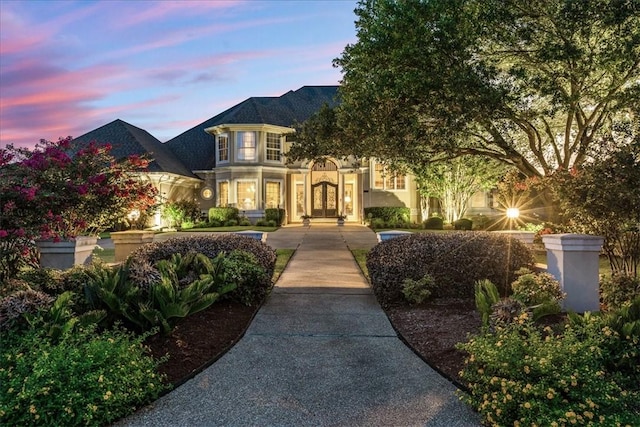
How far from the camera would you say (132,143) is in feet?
83.7

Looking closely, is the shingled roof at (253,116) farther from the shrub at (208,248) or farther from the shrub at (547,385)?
the shrub at (547,385)

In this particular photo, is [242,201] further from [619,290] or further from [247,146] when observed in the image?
[619,290]

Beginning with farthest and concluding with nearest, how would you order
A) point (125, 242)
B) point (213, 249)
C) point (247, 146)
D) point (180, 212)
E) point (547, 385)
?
point (247, 146) → point (180, 212) → point (125, 242) → point (213, 249) → point (547, 385)

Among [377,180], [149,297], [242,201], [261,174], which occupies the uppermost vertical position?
[261,174]

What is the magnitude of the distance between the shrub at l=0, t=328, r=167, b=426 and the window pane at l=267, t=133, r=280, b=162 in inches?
972

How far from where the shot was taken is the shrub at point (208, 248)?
24.7ft

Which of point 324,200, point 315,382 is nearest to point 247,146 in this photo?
point 324,200

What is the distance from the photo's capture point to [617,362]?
397 cm

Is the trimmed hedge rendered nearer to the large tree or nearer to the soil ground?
the soil ground

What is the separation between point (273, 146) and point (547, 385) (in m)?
26.1

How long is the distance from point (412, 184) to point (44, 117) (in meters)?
20.0

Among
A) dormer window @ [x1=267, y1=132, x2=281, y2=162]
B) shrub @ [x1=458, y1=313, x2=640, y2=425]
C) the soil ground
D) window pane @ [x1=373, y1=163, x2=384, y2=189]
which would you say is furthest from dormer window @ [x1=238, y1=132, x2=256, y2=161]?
shrub @ [x1=458, y1=313, x2=640, y2=425]

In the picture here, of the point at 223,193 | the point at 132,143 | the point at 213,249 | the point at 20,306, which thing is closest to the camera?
the point at 20,306

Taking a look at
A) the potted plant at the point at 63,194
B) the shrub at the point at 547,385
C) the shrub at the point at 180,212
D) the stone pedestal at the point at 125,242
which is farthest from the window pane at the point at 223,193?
the shrub at the point at 547,385
